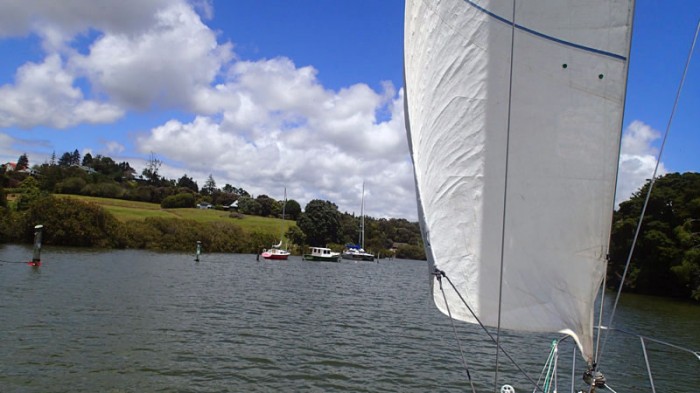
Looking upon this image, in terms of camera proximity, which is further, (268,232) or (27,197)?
(268,232)

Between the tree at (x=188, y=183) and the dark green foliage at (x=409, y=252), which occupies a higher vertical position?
the tree at (x=188, y=183)

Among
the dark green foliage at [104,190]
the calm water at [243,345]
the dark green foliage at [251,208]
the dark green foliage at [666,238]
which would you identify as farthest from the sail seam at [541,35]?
the dark green foliage at [251,208]

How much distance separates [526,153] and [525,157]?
Answer: 3 centimetres

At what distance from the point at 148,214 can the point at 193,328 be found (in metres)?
84.3

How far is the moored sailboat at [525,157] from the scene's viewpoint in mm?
3879

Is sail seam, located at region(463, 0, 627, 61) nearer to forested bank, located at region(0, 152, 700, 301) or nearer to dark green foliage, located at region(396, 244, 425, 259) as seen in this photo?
forested bank, located at region(0, 152, 700, 301)

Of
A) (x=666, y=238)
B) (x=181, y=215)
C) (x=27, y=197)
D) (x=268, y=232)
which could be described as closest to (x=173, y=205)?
(x=181, y=215)

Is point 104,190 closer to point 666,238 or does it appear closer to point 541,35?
point 666,238

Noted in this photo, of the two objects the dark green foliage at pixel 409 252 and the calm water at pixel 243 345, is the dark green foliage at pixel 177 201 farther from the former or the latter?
the calm water at pixel 243 345

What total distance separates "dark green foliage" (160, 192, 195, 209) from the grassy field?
2004 mm

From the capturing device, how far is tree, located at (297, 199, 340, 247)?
113500mm

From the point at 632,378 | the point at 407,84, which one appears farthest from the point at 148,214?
the point at 407,84

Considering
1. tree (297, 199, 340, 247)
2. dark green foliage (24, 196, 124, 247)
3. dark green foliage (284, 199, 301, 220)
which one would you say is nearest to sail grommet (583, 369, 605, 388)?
dark green foliage (24, 196, 124, 247)

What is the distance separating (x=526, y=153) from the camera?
4023 mm
